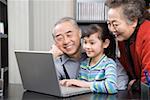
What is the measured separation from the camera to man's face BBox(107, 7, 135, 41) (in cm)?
118

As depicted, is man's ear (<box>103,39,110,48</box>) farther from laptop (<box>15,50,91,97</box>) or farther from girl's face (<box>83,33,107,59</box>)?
laptop (<box>15,50,91,97</box>)

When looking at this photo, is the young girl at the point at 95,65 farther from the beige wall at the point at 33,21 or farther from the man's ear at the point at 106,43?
the beige wall at the point at 33,21

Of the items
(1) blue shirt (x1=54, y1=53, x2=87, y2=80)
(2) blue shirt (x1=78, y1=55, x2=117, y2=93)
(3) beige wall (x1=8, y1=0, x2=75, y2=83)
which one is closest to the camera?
(2) blue shirt (x1=78, y1=55, x2=117, y2=93)

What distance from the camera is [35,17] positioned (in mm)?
3047

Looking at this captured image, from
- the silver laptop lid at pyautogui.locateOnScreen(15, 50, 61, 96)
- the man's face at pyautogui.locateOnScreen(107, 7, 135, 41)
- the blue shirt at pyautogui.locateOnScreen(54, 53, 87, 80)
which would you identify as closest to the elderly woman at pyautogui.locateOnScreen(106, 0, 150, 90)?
the man's face at pyautogui.locateOnScreen(107, 7, 135, 41)

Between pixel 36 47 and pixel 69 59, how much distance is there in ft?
5.82

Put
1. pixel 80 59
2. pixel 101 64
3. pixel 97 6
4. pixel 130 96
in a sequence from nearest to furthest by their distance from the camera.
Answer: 1. pixel 130 96
2. pixel 101 64
3. pixel 80 59
4. pixel 97 6

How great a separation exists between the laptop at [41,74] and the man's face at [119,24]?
0.28 m

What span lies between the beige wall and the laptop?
1.77m

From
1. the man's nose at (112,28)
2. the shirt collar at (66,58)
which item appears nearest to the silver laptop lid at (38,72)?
the shirt collar at (66,58)

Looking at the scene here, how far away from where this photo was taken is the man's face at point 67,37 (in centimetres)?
124

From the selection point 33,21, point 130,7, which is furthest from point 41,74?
point 33,21

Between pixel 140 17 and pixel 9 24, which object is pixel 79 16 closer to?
pixel 9 24

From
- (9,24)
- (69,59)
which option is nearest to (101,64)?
(69,59)
